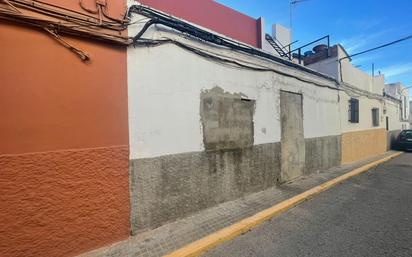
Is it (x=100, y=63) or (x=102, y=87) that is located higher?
(x=100, y=63)

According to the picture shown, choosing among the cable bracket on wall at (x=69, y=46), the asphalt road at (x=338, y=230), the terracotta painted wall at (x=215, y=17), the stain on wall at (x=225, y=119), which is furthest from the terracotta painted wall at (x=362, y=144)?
the cable bracket on wall at (x=69, y=46)

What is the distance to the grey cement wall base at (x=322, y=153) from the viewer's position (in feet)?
28.2

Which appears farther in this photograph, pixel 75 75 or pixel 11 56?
pixel 75 75

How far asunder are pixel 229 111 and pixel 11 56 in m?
3.84

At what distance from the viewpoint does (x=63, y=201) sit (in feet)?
10.9

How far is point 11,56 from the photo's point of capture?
9.88 ft

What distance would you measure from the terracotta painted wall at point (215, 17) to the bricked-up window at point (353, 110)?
503 cm

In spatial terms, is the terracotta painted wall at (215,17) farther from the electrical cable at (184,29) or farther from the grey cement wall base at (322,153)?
the grey cement wall base at (322,153)

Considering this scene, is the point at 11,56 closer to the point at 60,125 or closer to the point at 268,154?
the point at 60,125

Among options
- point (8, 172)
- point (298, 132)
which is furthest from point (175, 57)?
point (298, 132)

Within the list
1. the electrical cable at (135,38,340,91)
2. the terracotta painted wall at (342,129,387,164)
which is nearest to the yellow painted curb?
the electrical cable at (135,38,340,91)

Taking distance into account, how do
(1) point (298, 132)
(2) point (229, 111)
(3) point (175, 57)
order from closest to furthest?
(3) point (175, 57)
(2) point (229, 111)
(1) point (298, 132)

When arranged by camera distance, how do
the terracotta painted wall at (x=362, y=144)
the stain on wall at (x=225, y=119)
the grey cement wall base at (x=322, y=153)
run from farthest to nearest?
1. the terracotta painted wall at (x=362, y=144)
2. the grey cement wall base at (x=322, y=153)
3. the stain on wall at (x=225, y=119)

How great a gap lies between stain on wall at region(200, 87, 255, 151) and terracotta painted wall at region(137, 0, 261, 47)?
465 centimetres
